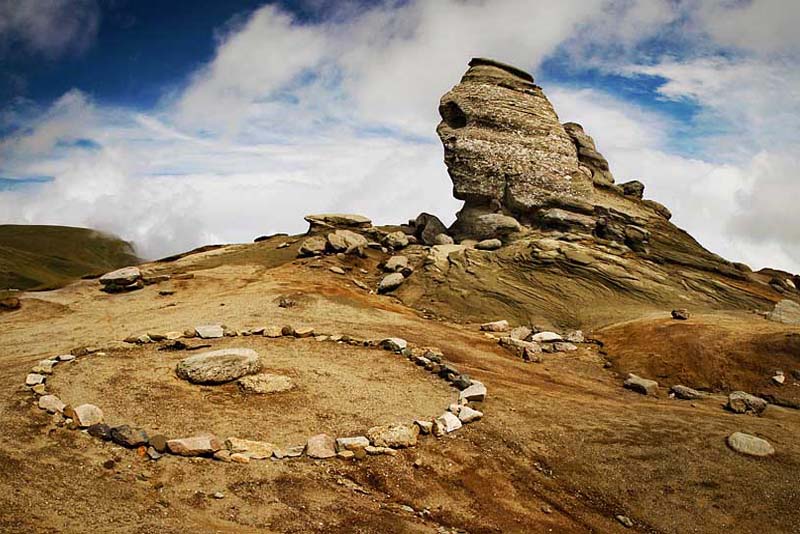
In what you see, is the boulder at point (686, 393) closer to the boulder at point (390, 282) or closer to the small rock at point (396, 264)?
the boulder at point (390, 282)

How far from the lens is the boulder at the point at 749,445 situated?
1402cm

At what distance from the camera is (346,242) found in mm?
41188

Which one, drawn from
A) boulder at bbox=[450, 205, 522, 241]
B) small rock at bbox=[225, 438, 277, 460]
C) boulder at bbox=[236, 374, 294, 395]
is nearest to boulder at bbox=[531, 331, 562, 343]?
boulder at bbox=[450, 205, 522, 241]

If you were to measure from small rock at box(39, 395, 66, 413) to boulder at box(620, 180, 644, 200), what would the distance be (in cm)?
4515

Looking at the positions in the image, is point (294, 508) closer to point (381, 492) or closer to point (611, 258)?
point (381, 492)

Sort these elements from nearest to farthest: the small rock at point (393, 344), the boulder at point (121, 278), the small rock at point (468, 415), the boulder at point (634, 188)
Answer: the small rock at point (468, 415), the small rock at point (393, 344), the boulder at point (121, 278), the boulder at point (634, 188)

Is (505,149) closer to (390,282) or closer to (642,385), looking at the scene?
(390,282)

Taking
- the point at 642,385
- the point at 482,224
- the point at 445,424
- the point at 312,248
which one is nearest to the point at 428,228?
the point at 482,224

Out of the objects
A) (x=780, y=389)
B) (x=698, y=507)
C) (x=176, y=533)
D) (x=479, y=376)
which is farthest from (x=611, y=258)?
(x=176, y=533)

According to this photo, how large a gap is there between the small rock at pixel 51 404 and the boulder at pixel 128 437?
227 cm

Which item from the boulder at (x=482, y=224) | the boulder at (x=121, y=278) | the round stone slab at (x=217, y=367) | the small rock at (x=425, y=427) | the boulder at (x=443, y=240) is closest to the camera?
the small rock at (x=425, y=427)

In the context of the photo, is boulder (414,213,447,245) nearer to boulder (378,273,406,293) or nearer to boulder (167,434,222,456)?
boulder (378,273,406,293)

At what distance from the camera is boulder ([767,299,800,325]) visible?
27.3 m

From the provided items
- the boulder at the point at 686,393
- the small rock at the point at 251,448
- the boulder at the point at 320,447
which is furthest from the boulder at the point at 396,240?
the small rock at the point at 251,448
